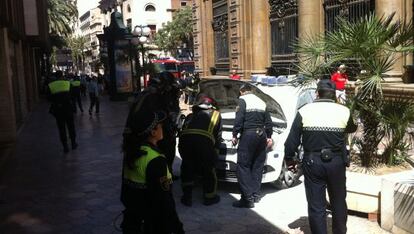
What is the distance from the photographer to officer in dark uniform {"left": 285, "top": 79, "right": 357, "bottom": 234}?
482 centimetres

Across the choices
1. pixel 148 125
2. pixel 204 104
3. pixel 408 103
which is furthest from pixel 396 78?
pixel 148 125

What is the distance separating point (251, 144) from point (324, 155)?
203cm

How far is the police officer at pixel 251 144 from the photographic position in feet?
22.2

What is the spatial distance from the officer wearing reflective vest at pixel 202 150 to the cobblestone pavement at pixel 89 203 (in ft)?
0.81

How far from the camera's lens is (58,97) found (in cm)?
1105

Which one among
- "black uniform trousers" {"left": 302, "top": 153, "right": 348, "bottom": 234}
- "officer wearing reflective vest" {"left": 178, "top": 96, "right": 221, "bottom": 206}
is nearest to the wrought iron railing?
"officer wearing reflective vest" {"left": 178, "top": 96, "right": 221, "bottom": 206}

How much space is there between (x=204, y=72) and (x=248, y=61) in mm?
6485

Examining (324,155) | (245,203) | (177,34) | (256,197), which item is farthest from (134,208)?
(177,34)

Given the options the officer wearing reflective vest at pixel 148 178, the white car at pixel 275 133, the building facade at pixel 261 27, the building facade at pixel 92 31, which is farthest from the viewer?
the building facade at pixel 92 31

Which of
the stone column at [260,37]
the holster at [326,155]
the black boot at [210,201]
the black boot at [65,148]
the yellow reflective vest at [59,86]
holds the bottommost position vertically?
the black boot at [210,201]

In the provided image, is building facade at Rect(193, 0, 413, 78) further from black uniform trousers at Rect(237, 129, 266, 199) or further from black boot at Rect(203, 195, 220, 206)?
black boot at Rect(203, 195, 220, 206)

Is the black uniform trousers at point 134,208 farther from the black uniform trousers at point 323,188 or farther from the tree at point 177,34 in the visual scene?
the tree at point 177,34

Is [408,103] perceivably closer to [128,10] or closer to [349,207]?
[349,207]

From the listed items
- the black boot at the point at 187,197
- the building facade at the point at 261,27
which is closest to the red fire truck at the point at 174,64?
the building facade at the point at 261,27
